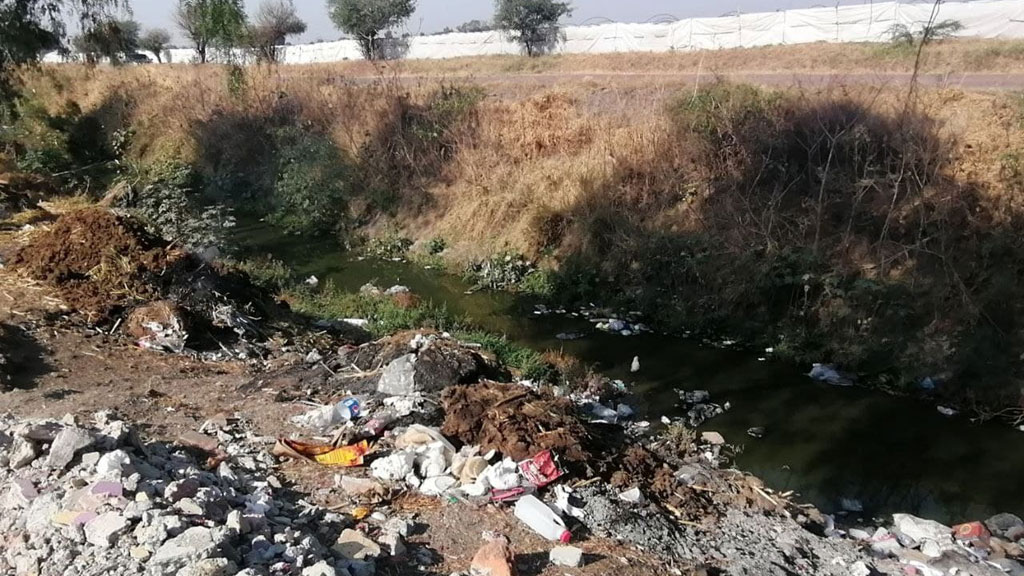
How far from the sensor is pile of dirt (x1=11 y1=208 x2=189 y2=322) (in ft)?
23.4

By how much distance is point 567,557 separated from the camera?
4.02 m

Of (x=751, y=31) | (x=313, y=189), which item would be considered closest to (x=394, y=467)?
(x=313, y=189)

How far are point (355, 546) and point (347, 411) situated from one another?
1.75 meters

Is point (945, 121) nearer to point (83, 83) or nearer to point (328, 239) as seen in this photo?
point (328, 239)

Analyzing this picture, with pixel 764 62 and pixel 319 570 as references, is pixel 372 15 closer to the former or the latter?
pixel 764 62

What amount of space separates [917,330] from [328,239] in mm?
9513

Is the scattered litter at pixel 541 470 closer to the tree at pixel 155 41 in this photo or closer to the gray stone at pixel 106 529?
the gray stone at pixel 106 529

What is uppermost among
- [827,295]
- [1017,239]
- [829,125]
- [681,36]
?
[681,36]

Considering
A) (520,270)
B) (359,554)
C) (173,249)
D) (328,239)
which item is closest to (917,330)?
(520,270)

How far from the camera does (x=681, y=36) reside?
92.5 ft

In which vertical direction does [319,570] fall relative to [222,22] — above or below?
below

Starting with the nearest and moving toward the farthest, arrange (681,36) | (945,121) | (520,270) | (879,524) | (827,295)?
(879,524) → (827,295) → (945,121) → (520,270) → (681,36)

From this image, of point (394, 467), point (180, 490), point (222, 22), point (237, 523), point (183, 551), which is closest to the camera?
point (183, 551)

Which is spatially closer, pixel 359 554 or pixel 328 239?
pixel 359 554
